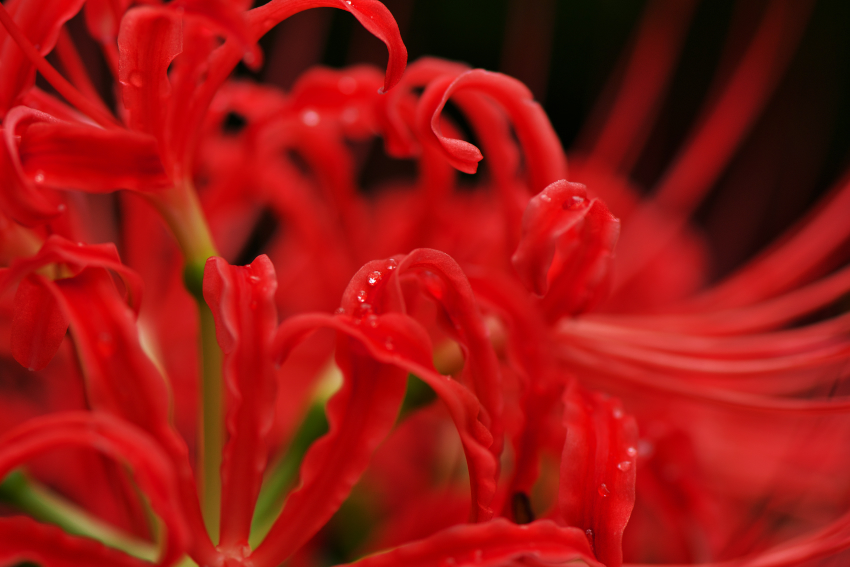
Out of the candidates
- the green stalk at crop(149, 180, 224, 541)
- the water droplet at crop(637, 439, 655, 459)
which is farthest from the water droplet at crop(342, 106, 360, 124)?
the water droplet at crop(637, 439, 655, 459)

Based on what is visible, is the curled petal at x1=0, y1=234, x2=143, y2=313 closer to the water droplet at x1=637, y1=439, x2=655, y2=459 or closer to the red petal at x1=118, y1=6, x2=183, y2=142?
the red petal at x1=118, y1=6, x2=183, y2=142

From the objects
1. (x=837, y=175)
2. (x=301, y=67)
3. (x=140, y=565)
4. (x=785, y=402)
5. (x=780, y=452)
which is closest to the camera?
(x=140, y=565)

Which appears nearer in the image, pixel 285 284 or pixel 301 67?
pixel 285 284

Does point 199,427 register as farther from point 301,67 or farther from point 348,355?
point 301,67

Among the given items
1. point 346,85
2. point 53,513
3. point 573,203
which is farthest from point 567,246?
point 53,513

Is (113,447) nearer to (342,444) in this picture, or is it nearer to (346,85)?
(342,444)

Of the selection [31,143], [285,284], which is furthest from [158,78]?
[285,284]
